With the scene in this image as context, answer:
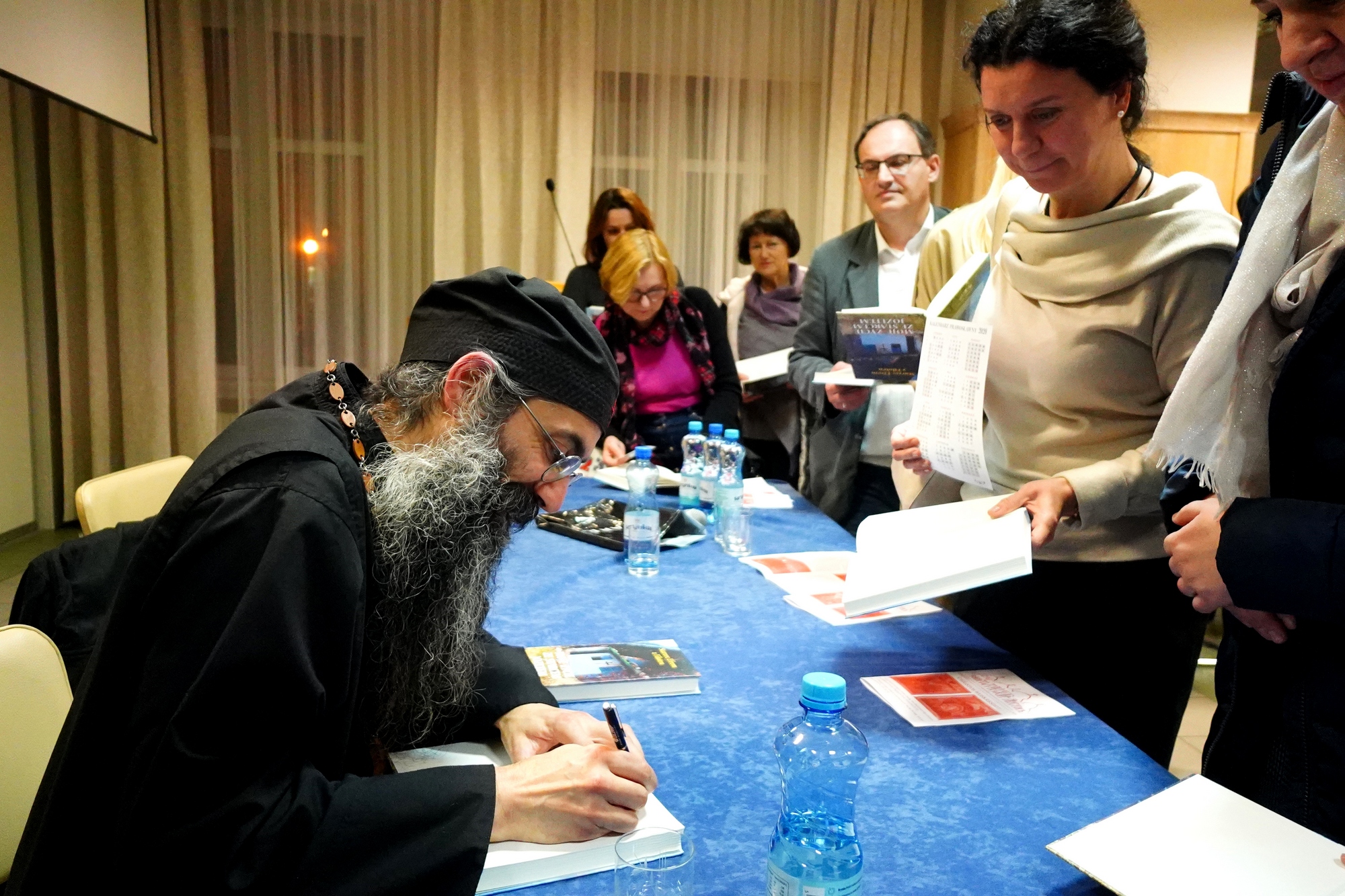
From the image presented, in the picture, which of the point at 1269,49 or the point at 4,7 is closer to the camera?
the point at 4,7

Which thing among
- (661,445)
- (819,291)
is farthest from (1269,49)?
(661,445)

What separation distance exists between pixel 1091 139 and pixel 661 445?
2032mm

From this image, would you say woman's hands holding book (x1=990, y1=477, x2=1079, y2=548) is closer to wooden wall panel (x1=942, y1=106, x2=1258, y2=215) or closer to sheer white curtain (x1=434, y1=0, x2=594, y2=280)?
wooden wall panel (x1=942, y1=106, x2=1258, y2=215)

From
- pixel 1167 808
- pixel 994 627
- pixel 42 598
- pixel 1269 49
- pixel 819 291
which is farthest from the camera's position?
pixel 1269 49

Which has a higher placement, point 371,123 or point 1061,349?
point 371,123

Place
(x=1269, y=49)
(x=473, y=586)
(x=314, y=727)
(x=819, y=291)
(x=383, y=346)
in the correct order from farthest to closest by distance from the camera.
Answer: (x=383, y=346) < (x=1269, y=49) < (x=819, y=291) < (x=473, y=586) < (x=314, y=727)

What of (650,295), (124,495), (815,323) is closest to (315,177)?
(650,295)

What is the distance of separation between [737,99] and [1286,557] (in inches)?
207

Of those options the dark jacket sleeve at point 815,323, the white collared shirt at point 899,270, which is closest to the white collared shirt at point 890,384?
the white collared shirt at point 899,270

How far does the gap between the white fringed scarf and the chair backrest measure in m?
1.78

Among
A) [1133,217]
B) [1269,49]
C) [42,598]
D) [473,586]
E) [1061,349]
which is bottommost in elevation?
[42,598]

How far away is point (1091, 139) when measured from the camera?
1564 mm

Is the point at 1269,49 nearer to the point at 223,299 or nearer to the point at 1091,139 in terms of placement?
the point at 1091,139

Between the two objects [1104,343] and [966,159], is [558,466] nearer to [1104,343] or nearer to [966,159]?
[1104,343]
